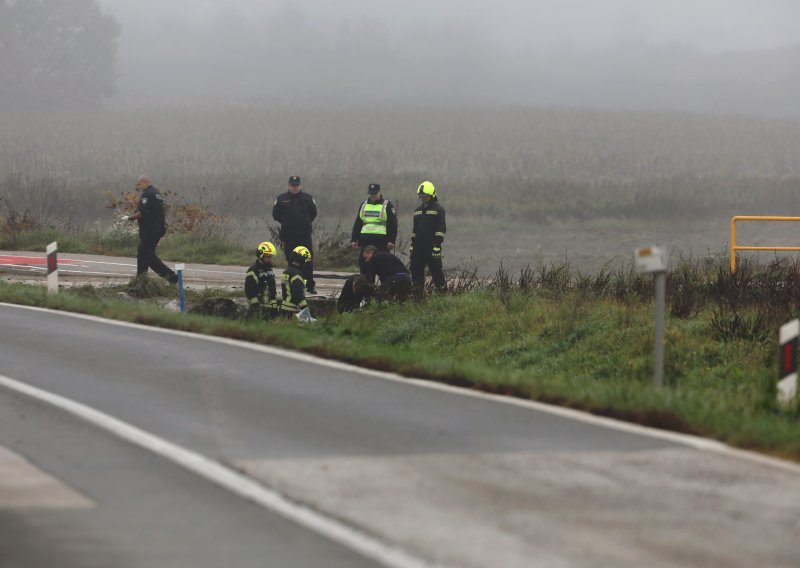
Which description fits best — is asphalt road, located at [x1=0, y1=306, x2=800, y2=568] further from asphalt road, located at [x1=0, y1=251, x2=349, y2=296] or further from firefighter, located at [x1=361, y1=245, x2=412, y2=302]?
asphalt road, located at [x1=0, y1=251, x2=349, y2=296]

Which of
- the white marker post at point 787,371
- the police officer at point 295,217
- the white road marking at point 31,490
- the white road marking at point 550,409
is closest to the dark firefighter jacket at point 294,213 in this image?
the police officer at point 295,217

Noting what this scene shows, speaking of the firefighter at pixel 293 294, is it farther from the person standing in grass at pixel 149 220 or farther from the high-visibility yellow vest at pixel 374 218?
the person standing in grass at pixel 149 220

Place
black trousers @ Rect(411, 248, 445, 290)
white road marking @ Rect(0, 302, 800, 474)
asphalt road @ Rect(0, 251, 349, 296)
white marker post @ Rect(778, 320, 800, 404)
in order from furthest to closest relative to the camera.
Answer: asphalt road @ Rect(0, 251, 349, 296) → black trousers @ Rect(411, 248, 445, 290) → white marker post @ Rect(778, 320, 800, 404) → white road marking @ Rect(0, 302, 800, 474)

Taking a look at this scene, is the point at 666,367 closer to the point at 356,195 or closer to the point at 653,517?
the point at 653,517

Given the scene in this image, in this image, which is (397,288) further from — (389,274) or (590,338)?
(590,338)

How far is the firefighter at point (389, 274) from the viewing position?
19.8 metres

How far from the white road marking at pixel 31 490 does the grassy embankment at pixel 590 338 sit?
4.06 m

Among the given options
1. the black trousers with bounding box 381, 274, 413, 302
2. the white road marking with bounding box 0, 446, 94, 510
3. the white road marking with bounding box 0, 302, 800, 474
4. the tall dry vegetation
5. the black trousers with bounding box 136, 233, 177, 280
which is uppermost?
the tall dry vegetation

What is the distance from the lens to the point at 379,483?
25.5 ft

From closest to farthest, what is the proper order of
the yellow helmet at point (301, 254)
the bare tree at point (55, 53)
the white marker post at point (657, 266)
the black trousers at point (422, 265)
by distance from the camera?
the white marker post at point (657, 266), the yellow helmet at point (301, 254), the black trousers at point (422, 265), the bare tree at point (55, 53)

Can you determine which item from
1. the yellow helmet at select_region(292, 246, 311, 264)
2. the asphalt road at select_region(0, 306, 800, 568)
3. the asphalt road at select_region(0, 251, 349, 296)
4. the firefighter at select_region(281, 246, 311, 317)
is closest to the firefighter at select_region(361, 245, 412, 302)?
the yellow helmet at select_region(292, 246, 311, 264)

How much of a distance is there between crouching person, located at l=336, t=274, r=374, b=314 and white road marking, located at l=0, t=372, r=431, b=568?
8.75 metres

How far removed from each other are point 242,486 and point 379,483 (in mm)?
726

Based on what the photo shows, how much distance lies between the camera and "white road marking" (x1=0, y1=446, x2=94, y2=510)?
24.3ft
